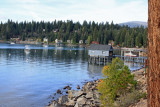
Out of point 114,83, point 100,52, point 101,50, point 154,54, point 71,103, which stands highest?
point 154,54

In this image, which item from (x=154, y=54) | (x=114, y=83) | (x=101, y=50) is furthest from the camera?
(x=101, y=50)

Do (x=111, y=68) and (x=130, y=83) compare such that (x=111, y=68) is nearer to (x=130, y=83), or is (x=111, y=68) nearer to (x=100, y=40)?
(x=130, y=83)

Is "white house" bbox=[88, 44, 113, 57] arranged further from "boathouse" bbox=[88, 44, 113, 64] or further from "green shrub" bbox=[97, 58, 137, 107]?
"green shrub" bbox=[97, 58, 137, 107]

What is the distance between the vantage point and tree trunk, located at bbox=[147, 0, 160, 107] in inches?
182

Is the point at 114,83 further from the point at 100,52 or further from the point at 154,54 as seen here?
the point at 100,52

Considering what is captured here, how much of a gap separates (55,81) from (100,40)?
14175 centimetres

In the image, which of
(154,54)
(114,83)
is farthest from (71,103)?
(154,54)

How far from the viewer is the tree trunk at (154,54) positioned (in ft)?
15.1

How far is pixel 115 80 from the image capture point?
20.4m

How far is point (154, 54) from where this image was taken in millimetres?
4668

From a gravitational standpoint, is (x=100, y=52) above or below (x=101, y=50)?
below

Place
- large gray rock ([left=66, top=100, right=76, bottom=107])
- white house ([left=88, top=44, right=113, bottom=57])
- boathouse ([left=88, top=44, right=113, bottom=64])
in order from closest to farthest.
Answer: large gray rock ([left=66, top=100, right=76, bottom=107]) → white house ([left=88, top=44, right=113, bottom=57]) → boathouse ([left=88, top=44, right=113, bottom=64])

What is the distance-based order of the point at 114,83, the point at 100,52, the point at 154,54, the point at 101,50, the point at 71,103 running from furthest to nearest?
the point at 100,52
the point at 101,50
the point at 71,103
the point at 114,83
the point at 154,54

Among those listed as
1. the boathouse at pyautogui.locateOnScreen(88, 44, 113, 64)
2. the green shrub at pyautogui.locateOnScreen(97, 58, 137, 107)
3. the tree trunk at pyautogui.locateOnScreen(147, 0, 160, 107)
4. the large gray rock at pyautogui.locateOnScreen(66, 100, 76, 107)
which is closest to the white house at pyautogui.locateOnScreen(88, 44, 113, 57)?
the boathouse at pyautogui.locateOnScreen(88, 44, 113, 64)
